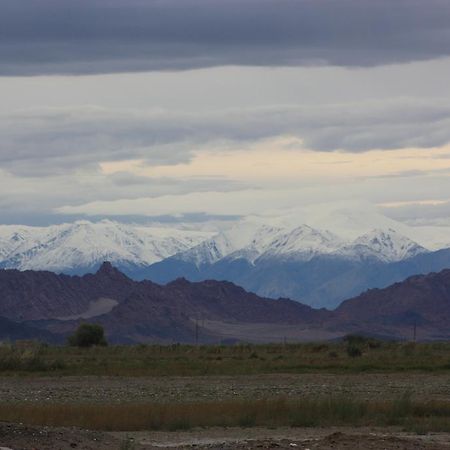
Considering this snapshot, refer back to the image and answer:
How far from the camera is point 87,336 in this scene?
107062mm

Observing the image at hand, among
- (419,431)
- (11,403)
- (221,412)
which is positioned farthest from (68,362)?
(419,431)

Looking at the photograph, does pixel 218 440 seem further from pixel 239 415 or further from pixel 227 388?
pixel 227 388

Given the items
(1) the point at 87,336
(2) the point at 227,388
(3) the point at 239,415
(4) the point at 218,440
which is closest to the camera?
(4) the point at 218,440

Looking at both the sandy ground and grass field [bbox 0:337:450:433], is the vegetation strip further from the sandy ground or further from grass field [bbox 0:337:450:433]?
the sandy ground

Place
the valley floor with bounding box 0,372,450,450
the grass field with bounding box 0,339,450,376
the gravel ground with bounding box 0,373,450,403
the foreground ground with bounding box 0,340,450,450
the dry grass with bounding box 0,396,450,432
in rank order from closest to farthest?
the valley floor with bounding box 0,372,450,450, the foreground ground with bounding box 0,340,450,450, the dry grass with bounding box 0,396,450,432, the gravel ground with bounding box 0,373,450,403, the grass field with bounding box 0,339,450,376

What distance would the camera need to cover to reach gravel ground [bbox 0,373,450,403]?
47375 mm

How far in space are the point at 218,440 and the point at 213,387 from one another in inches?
733

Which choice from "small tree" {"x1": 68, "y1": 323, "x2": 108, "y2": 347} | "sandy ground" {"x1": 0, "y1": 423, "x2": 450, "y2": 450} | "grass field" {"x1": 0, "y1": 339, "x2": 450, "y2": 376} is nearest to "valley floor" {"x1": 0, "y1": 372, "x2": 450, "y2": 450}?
"sandy ground" {"x1": 0, "y1": 423, "x2": 450, "y2": 450}

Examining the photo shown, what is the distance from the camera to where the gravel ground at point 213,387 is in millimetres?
47375

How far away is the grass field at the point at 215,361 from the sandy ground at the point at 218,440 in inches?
1038

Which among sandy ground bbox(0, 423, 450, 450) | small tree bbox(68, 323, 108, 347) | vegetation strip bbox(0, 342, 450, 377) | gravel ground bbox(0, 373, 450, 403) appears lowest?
sandy ground bbox(0, 423, 450, 450)

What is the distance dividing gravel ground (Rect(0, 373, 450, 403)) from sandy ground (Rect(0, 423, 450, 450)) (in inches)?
396

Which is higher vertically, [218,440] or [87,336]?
[87,336]

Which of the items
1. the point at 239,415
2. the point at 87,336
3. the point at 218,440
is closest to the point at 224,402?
the point at 239,415
